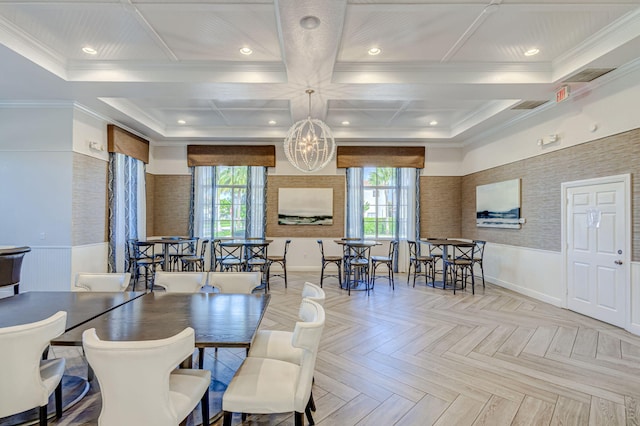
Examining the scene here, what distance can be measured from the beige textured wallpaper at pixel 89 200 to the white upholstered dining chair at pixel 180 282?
121 inches

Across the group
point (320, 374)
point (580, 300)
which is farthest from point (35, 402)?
point (580, 300)

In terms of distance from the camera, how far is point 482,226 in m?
6.73

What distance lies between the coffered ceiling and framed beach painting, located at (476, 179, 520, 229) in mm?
1379

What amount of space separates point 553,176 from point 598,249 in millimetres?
1332

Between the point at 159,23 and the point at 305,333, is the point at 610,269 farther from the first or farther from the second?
the point at 159,23

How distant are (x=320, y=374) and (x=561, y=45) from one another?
4.59 m

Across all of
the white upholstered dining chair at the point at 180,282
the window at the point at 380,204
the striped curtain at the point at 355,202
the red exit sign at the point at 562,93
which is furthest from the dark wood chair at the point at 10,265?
the red exit sign at the point at 562,93

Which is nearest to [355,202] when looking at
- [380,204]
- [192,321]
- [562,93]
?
[380,204]

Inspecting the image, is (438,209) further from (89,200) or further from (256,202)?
(89,200)

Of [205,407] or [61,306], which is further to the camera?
[61,306]

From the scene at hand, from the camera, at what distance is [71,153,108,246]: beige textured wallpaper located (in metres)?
4.94

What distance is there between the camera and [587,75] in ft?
12.8

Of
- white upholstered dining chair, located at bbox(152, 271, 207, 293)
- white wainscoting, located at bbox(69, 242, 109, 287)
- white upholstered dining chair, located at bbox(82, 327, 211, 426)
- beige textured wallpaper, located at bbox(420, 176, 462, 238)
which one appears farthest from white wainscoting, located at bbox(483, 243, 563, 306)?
white wainscoting, located at bbox(69, 242, 109, 287)

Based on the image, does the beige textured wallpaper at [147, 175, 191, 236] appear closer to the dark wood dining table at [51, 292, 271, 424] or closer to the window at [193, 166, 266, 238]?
the window at [193, 166, 266, 238]
